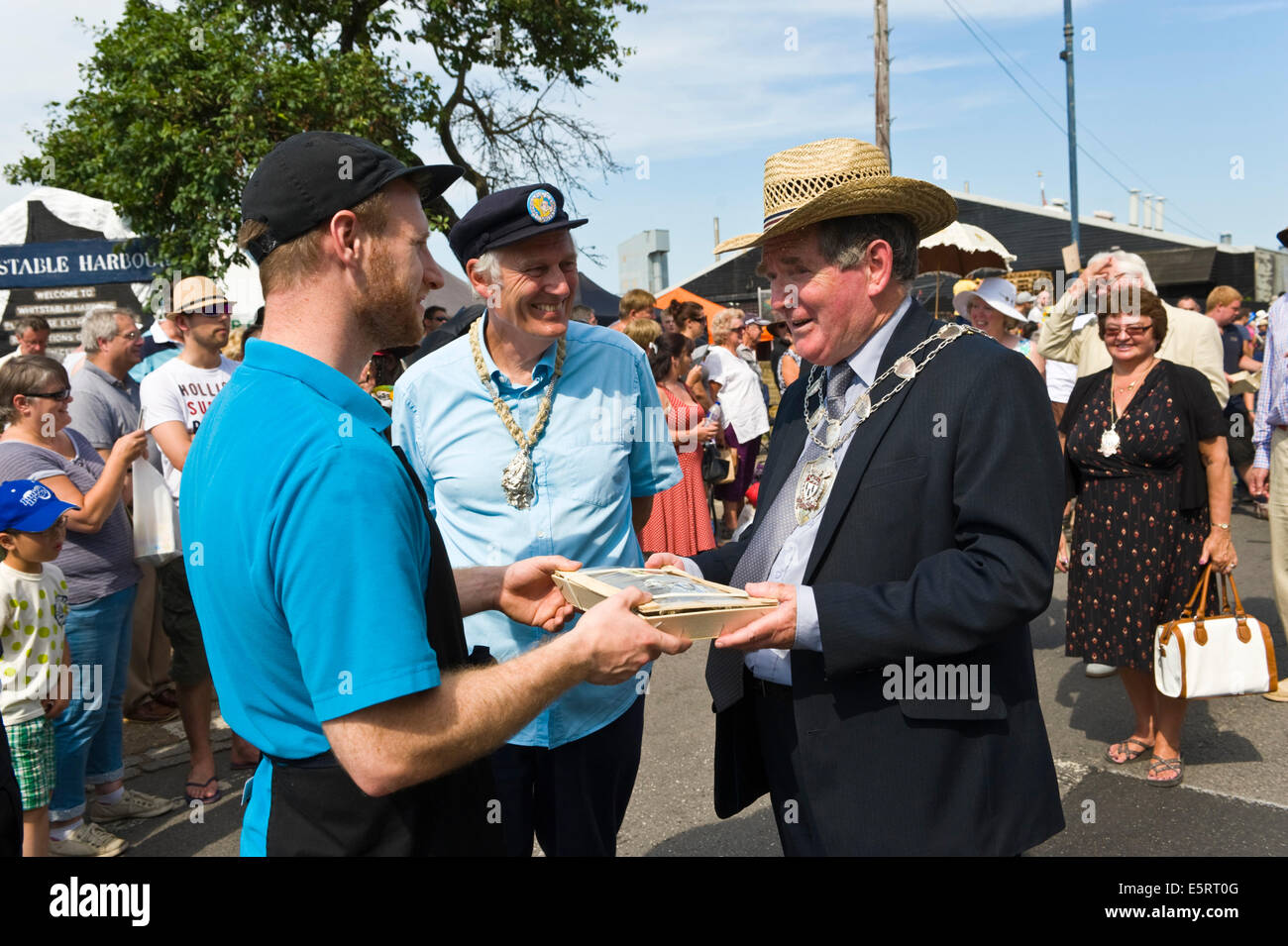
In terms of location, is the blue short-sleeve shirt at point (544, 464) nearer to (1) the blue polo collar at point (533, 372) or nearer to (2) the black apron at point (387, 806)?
(1) the blue polo collar at point (533, 372)

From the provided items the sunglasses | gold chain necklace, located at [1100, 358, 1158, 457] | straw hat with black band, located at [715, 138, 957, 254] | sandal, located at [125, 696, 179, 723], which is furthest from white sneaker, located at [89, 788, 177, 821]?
the sunglasses

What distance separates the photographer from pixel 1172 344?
657 centimetres

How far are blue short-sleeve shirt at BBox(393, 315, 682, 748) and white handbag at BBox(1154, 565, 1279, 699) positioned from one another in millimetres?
2764

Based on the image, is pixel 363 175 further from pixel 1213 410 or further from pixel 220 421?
pixel 1213 410

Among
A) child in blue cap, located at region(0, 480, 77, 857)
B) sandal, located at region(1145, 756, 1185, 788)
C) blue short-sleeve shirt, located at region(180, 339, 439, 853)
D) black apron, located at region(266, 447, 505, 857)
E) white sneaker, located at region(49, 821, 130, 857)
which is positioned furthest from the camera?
sandal, located at region(1145, 756, 1185, 788)

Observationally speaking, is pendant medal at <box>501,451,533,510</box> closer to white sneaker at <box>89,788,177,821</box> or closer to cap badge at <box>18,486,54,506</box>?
cap badge at <box>18,486,54,506</box>

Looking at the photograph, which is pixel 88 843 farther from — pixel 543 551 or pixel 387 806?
pixel 387 806

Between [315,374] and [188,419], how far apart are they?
13.0 ft

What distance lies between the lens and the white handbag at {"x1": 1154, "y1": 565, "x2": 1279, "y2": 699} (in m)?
4.33

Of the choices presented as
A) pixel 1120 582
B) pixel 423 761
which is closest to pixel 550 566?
pixel 423 761

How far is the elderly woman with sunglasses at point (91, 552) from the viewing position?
4.43 m

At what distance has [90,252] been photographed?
11.4 m

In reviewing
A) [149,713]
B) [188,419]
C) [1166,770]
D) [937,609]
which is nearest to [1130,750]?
[1166,770]

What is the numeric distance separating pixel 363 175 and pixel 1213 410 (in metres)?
4.40
